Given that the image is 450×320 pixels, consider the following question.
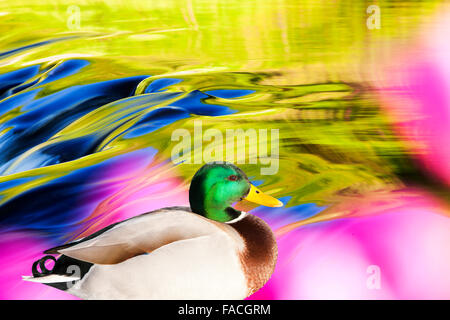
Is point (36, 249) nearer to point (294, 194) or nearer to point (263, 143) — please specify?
point (294, 194)

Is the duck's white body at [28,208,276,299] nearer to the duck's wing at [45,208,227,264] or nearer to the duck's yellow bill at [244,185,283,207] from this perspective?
the duck's wing at [45,208,227,264]

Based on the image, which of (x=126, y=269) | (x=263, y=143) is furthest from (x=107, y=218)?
(x=263, y=143)

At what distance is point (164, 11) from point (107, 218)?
2.29 m

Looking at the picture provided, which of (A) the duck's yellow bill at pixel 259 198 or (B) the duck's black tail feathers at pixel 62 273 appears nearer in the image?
(B) the duck's black tail feathers at pixel 62 273

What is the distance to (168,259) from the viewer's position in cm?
131

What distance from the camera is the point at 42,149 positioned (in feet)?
8.85

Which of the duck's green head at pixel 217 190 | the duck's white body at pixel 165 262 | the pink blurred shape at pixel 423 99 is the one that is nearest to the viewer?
the duck's white body at pixel 165 262

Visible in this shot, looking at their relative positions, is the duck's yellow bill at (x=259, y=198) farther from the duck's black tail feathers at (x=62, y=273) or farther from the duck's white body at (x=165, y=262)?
the duck's black tail feathers at (x=62, y=273)

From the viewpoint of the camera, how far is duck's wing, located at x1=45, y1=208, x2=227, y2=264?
4.29ft

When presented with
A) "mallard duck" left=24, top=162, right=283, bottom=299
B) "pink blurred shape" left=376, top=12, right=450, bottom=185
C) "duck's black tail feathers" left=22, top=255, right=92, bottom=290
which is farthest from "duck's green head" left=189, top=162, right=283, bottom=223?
"pink blurred shape" left=376, top=12, right=450, bottom=185

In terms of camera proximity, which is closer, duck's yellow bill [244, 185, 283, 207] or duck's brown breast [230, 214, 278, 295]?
duck's brown breast [230, 214, 278, 295]

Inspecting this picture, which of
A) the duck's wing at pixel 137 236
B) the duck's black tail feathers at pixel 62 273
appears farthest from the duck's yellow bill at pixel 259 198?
the duck's black tail feathers at pixel 62 273

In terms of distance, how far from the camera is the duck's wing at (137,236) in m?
1.31

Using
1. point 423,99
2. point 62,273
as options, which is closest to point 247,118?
point 423,99
